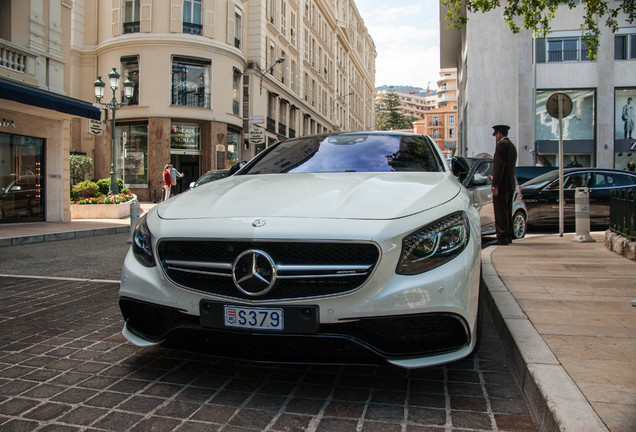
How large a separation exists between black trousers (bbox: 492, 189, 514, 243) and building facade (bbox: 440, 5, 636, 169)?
20.2 metres

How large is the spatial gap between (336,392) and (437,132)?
118606 mm

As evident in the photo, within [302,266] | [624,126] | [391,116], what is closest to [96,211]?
[302,266]

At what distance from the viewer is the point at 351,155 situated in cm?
414

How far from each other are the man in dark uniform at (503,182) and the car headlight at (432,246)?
19.0 feet

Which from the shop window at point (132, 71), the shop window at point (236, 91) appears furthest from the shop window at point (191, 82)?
the shop window at point (236, 91)

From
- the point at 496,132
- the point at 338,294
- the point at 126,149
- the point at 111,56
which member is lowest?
the point at 338,294

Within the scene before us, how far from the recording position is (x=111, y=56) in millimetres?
27812

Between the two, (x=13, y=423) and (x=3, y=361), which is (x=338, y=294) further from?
(x=3, y=361)

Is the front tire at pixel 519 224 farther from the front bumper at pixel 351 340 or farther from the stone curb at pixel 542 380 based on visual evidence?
the front bumper at pixel 351 340

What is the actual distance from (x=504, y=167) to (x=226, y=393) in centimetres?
653

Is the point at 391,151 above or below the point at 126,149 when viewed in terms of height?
below

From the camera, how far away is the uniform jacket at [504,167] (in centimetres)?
808

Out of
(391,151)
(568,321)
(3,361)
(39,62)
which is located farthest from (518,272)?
(39,62)

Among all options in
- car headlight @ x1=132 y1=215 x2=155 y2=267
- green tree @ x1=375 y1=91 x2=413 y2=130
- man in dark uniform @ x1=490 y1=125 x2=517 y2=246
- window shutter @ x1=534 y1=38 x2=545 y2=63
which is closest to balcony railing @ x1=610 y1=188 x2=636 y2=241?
man in dark uniform @ x1=490 y1=125 x2=517 y2=246
